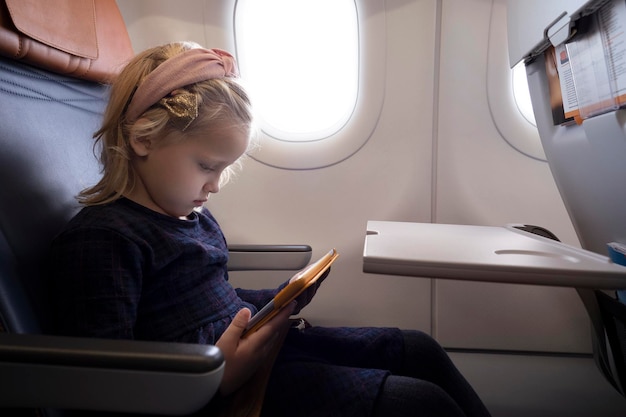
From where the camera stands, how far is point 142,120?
934 millimetres

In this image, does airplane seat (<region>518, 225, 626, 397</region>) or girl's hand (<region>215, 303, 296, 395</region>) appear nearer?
girl's hand (<region>215, 303, 296, 395</region>)

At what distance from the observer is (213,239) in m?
1.15

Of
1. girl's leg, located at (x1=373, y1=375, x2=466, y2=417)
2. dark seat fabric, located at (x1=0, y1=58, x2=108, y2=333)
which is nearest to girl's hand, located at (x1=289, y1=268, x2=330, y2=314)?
girl's leg, located at (x1=373, y1=375, x2=466, y2=417)

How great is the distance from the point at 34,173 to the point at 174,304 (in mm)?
379

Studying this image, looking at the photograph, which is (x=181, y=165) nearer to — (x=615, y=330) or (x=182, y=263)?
(x=182, y=263)

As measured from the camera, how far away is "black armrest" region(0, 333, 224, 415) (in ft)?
1.91

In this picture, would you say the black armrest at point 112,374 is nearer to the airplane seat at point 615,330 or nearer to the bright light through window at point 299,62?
the airplane seat at point 615,330

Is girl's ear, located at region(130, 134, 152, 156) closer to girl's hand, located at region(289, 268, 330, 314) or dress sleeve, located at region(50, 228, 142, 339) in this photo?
dress sleeve, located at region(50, 228, 142, 339)

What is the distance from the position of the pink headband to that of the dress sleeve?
11.3 inches

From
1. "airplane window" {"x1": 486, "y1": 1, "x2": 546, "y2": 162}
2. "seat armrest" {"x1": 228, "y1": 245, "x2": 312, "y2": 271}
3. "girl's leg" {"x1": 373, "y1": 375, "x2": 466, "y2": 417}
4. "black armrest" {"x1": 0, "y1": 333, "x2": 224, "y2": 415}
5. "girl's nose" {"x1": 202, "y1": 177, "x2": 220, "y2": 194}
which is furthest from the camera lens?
"airplane window" {"x1": 486, "y1": 1, "x2": 546, "y2": 162}

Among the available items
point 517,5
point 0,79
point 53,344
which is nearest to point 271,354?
point 53,344

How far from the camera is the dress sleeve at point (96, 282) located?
0.76 m

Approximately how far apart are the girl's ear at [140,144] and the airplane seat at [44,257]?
0.59 ft

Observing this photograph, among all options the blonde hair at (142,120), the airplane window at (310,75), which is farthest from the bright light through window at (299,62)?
the blonde hair at (142,120)
